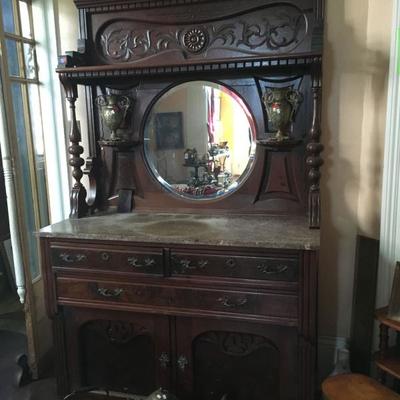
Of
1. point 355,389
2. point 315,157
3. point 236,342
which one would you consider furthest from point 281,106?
point 355,389

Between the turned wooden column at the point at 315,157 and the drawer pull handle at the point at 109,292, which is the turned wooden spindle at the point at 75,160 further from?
the turned wooden column at the point at 315,157

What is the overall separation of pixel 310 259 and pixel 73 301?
3.52ft

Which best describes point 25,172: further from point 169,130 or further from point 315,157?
point 315,157

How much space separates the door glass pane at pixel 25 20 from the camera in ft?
6.97

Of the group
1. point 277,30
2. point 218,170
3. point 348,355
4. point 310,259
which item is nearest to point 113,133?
point 218,170

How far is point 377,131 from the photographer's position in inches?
73.0

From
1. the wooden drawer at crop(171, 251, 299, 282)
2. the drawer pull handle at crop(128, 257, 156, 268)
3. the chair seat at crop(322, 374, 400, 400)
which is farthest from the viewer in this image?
the drawer pull handle at crop(128, 257, 156, 268)

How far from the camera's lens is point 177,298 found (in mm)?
1672

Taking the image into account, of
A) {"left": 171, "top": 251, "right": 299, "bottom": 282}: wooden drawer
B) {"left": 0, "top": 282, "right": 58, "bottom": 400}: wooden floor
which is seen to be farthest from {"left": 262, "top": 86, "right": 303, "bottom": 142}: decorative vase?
{"left": 0, "top": 282, "right": 58, "bottom": 400}: wooden floor

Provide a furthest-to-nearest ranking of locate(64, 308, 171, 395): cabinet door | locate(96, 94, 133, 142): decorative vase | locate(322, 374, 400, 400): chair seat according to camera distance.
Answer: locate(96, 94, 133, 142): decorative vase, locate(64, 308, 171, 395): cabinet door, locate(322, 374, 400, 400): chair seat

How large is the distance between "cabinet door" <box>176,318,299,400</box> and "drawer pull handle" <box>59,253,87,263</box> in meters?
0.51

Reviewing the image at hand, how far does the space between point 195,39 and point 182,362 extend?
1.53 m

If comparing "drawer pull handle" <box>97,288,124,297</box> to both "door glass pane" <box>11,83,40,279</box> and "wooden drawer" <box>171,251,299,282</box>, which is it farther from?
"door glass pane" <box>11,83,40,279</box>

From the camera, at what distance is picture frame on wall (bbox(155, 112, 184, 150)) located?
205 centimetres
